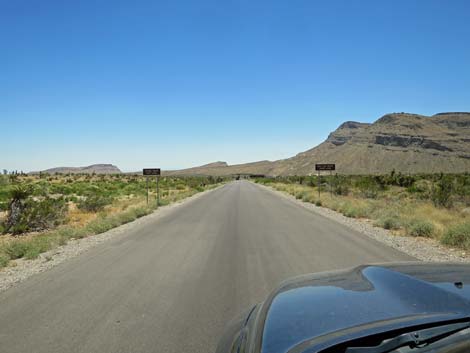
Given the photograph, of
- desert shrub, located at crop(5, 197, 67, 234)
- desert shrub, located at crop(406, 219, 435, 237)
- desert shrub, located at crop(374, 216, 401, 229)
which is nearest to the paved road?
desert shrub, located at crop(406, 219, 435, 237)

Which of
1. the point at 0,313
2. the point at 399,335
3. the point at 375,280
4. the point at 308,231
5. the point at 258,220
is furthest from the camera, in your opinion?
the point at 258,220

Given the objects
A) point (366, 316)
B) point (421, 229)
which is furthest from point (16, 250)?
point (421, 229)

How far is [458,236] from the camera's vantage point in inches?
433

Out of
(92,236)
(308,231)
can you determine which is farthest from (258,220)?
(92,236)

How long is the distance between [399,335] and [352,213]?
1823 centimetres

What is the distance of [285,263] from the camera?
8086mm

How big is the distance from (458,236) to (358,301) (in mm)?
10391

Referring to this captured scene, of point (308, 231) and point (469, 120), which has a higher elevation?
point (469, 120)

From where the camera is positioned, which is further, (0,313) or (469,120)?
(469,120)

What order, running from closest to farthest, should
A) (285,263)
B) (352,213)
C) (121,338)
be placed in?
(121,338)
(285,263)
(352,213)

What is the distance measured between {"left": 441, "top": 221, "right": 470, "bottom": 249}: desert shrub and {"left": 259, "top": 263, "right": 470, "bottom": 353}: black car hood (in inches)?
348

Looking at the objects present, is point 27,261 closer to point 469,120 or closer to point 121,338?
point 121,338

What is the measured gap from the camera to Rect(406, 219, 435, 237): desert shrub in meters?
12.8

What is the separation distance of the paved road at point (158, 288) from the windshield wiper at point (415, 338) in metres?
2.59
